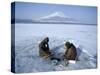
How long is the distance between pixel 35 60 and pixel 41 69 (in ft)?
0.30

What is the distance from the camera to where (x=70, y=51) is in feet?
6.51

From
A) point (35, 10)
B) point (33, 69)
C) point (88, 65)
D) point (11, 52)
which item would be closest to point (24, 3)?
point (35, 10)

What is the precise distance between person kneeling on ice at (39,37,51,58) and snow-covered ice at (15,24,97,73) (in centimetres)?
3

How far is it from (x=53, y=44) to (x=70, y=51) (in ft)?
0.57

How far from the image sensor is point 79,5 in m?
2.05

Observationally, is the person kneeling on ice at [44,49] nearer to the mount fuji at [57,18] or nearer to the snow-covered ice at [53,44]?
the snow-covered ice at [53,44]

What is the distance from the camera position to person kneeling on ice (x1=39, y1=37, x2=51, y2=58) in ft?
6.18

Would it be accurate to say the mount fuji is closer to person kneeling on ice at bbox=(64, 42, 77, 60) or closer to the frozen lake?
the frozen lake

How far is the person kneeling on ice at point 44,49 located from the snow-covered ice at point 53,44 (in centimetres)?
3

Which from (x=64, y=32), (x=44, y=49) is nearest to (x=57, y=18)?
(x=64, y=32)

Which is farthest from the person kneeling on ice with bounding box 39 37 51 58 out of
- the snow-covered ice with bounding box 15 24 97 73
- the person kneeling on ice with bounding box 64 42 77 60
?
the person kneeling on ice with bounding box 64 42 77 60

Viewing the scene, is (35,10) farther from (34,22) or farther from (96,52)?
(96,52)

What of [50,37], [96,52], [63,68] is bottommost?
[63,68]

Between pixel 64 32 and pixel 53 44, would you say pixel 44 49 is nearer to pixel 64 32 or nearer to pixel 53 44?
pixel 53 44
